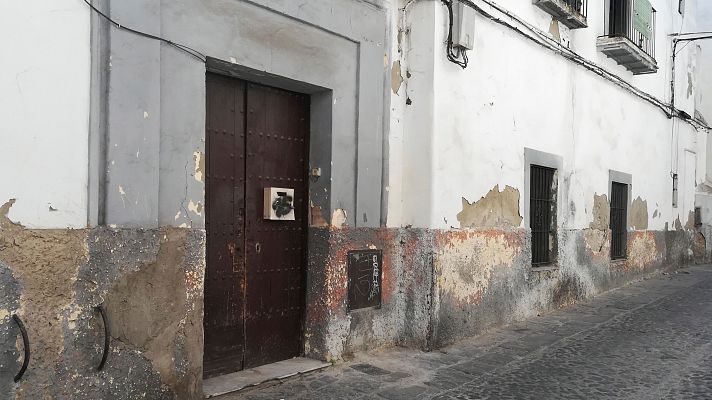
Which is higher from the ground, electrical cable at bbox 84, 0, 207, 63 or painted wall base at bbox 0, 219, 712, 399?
electrical cable at bbox 84, 0, 207, 63

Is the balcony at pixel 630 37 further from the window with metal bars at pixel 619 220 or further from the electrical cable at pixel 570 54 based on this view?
the window with metal bars at pixel 619 220

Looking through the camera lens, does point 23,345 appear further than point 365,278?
No

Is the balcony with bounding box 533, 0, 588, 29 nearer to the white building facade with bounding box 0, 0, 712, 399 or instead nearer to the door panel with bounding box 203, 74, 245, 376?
the white building facade with bounding box 0, 0, 712, 399

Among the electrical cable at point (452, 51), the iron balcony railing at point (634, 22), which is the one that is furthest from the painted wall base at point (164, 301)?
the iron balcony railing at point (634, 22)

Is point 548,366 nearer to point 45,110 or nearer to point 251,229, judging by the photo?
point 251,229

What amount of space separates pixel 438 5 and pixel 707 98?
→ 14265 mm

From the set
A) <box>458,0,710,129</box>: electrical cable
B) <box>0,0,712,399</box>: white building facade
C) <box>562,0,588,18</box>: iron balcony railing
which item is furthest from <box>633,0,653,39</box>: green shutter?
<box>562,0,588,18</box>: iron balcony railing

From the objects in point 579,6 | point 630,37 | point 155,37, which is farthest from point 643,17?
point 155,37

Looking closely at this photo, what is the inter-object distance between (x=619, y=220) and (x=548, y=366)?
6194mm

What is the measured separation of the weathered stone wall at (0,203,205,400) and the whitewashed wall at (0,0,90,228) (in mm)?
149

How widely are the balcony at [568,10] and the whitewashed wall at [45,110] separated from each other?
229 inches

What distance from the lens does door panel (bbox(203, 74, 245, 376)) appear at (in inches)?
171

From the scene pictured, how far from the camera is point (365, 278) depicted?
5.35 m

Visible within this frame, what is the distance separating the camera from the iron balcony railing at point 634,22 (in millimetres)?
10219
